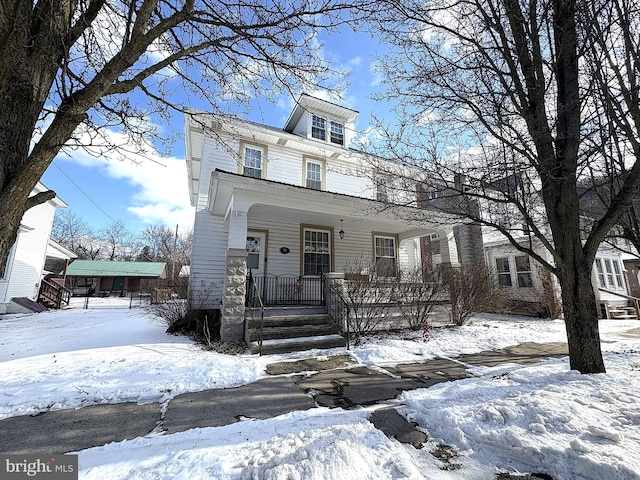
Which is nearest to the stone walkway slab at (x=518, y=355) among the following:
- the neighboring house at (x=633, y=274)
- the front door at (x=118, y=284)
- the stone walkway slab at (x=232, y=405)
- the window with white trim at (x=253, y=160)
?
the stone walkway slab at (x=232, y=405)

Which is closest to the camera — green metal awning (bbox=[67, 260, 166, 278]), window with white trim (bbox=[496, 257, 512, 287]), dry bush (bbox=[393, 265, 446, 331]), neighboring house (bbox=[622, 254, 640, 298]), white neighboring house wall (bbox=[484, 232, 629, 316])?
dry bush (bbox=[393, 265, 446, 331])

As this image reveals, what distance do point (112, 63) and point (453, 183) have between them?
487cm

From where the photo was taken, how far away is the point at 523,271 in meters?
13.1

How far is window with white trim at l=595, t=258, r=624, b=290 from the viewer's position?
13.6 m

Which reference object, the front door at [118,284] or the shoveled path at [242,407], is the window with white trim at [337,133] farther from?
the front door at [118,284]

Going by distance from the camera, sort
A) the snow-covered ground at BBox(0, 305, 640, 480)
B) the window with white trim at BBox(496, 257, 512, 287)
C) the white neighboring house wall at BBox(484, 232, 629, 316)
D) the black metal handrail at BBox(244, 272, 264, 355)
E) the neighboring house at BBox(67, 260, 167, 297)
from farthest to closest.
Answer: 1. the neighboring house at BBox(67, 260, 167, 297)
2. the window with white trim at BBox(496, 257, 512, 287)
3. the white neighboring house wall at BBox(484, 232, 629, 316)
4. the black metal handrail at BBox(244, 272, 264, 355)
5. the snow-covered ground at BBox(0, 305, 640, 480)

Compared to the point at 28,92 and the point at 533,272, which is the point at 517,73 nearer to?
the point at 28,92

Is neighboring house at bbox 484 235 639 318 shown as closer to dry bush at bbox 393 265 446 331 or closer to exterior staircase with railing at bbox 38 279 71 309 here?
dry bush at bbox 393 265 446 331

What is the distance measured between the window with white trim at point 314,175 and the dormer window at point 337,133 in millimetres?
1850

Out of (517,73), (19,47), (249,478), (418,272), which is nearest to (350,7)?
(517,73)

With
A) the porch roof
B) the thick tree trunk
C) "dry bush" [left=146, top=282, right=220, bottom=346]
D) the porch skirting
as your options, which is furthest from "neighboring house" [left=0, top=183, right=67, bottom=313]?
the thick tree trunk

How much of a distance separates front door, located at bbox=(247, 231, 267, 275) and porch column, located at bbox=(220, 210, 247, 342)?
2851mm

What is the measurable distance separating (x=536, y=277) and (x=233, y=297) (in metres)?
13.3

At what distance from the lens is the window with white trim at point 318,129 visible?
1262 cm
